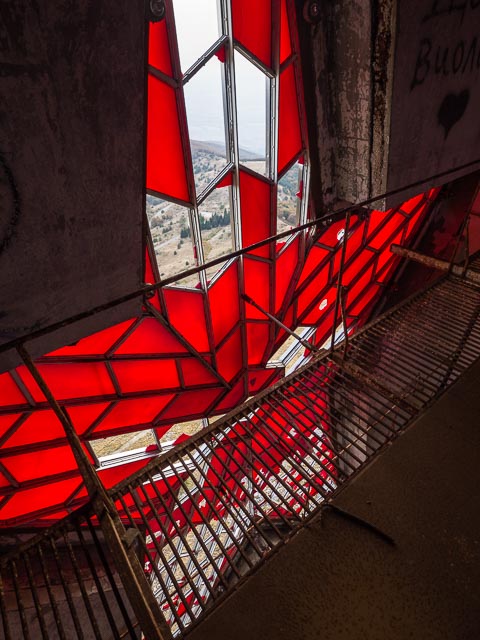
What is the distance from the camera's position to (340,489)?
2408 mm

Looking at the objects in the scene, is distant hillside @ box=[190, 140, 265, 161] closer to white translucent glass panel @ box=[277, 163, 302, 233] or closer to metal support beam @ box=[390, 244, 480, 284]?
white translucent glass panel @ box=[277, 163, 302, 233]

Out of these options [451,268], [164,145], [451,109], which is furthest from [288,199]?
[451,268]

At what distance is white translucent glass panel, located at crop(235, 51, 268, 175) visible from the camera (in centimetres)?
417

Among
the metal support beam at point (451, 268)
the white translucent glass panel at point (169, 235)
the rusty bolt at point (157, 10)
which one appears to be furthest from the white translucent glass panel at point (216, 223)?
the metal support beam at point (451, 268)

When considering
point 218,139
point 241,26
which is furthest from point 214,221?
point 241,26

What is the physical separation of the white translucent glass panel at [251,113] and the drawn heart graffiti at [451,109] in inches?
91.9

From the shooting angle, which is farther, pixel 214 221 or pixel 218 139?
pixel 214 221

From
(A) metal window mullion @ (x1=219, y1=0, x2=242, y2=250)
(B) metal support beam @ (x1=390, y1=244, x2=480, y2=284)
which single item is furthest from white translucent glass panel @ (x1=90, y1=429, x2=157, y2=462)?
(B) metal support beam @ (x1=390, y1=244, x2=480, y2=284)

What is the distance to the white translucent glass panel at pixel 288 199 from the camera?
534cm

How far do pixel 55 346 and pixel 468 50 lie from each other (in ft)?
19.2

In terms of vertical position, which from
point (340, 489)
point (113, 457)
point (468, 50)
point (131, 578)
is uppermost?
point (113, 457)

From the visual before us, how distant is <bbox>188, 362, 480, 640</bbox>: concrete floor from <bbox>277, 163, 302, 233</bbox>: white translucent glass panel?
163 inches

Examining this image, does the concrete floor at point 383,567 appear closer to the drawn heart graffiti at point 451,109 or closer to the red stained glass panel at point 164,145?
the red stained glass panel at point 164,145

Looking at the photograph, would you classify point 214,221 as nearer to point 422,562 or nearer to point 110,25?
point 110,25
